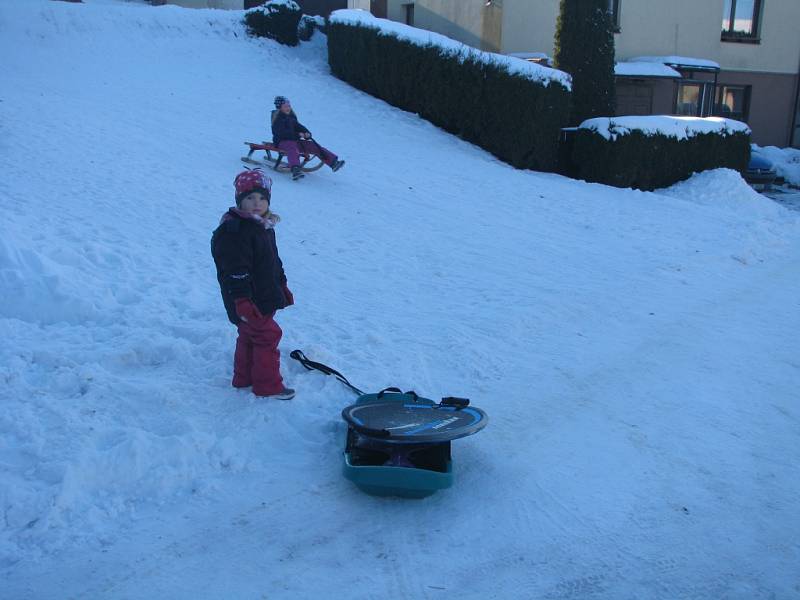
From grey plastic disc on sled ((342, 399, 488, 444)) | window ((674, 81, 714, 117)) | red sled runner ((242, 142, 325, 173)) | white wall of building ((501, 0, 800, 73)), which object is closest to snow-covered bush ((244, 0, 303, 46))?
white wall of building ((501, 0, 800, 73))

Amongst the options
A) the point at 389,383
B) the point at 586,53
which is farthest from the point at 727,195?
the point at 389,383

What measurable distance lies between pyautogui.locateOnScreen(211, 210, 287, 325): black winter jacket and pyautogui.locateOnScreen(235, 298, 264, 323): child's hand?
0.10 ft

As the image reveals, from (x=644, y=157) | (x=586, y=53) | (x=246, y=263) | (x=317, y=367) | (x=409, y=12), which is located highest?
(x=409, y=12)

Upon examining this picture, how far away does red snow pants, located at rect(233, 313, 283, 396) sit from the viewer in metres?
4.36

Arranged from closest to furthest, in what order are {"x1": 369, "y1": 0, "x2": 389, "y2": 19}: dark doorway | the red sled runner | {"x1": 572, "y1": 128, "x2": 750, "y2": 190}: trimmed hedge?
1. the red sled runner
2. {"x1": 572, "y1": 128, "x2": 750, "y2": 190}: trimmed hedge
3. {"x1": 369, "y1": 0, "x2": 389, "y2": 19}: dark doorway

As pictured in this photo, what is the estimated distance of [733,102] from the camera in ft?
76.9

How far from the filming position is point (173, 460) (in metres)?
3.80

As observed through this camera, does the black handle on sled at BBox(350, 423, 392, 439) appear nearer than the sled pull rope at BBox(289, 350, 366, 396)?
Yes

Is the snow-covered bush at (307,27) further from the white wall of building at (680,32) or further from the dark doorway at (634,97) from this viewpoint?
the dark doorway at (634,97)

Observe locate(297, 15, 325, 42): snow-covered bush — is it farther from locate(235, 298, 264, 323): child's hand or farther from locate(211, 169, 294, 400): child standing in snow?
locate(235, 298, 264, 323): child's hand

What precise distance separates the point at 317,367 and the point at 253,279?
82 cm

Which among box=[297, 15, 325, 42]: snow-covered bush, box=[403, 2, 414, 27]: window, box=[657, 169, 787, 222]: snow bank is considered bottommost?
box=[657, 169, 787, 222]: snow bank

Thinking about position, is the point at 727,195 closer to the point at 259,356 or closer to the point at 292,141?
the point at 292,141

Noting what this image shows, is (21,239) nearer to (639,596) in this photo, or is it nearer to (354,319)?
(354,319)
